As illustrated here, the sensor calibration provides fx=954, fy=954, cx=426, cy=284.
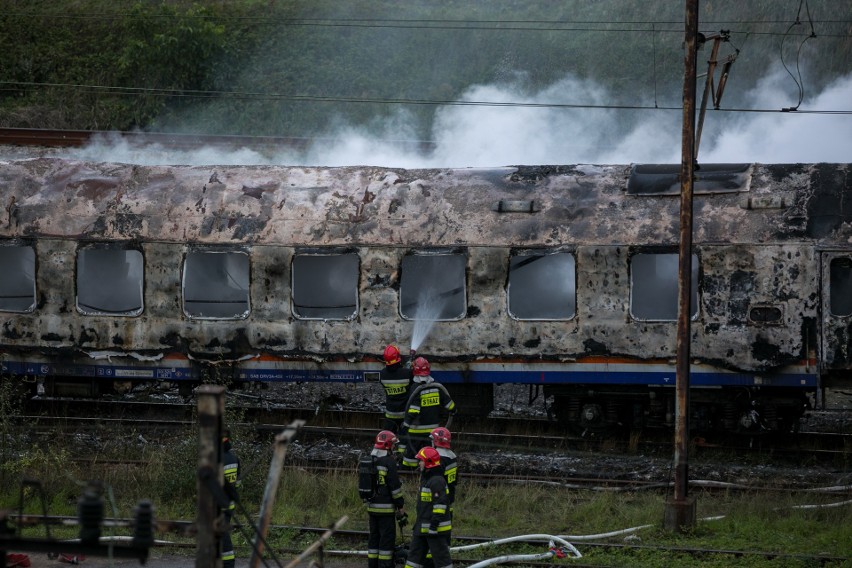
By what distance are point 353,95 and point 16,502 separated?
19.9 m

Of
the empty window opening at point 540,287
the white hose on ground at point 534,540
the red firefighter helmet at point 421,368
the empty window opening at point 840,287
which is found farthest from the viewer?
the empty window opening at point 540,287

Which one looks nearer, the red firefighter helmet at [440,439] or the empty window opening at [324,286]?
the red firefighter helmet at [440,439]

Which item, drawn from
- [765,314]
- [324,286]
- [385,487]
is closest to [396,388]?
[385,487]

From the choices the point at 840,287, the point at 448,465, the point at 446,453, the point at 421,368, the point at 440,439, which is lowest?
the point at 448,465

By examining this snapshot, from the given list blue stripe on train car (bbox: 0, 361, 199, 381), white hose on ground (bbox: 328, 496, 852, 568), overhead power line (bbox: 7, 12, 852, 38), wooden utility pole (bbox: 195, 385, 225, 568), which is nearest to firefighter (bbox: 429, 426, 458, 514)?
white hose on ground (bbox: 328, 496, 852, 568)

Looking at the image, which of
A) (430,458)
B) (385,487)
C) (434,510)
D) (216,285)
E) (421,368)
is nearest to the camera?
(434,510)

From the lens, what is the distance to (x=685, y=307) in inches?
406

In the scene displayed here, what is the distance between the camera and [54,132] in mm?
22266

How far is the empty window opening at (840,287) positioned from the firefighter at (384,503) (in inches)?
277

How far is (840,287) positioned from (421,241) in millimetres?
5649

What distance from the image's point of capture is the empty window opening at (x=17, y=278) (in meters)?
14.2

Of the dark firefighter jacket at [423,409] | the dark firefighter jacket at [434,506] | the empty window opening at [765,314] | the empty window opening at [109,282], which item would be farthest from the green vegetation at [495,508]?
the empty window opening at [765,314]

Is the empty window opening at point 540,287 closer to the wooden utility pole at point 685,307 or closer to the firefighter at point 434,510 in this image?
the wooden utility pole at point 685,307

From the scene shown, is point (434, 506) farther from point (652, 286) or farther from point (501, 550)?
point (652, 286)
